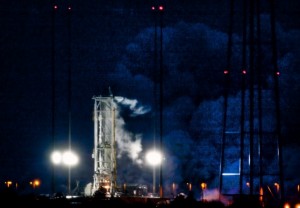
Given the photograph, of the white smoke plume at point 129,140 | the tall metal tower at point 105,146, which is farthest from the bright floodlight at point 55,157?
the white smoke plume at point 129,140

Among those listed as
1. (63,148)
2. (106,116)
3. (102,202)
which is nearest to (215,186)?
(63,148)

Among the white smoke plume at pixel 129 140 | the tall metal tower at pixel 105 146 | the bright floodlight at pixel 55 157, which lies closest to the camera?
the bright floodlight at pixel 55 157

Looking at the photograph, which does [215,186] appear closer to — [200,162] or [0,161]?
[200,162]

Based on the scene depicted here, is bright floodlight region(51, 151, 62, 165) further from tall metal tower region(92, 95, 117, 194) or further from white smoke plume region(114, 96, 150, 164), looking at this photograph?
white smoke plume region(114, 96, 150, 164)

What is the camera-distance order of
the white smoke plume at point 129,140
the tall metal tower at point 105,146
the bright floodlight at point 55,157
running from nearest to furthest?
the bright floodlight at point 55,157
the tall metal tower at point 105,146
the white smoke plume at point 129,140

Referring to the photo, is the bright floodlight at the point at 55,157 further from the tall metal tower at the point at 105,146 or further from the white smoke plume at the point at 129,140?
the white smoke plume at the point at 129,140

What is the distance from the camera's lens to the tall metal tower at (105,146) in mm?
38719

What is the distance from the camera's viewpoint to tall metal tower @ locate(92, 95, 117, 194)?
1524 inches

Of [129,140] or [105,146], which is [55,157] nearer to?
[105,146]

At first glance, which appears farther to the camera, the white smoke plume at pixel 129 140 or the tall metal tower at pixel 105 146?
the white smoke plume at pixel 129 140

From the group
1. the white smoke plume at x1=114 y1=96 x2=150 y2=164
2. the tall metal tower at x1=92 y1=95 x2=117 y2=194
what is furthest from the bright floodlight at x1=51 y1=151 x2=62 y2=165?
the white smoke plume at x1=114 y1=96 x2=150 y2=164

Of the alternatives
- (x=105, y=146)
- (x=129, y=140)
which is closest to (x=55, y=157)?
(x=105, y=146)

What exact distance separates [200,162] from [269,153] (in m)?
5.60

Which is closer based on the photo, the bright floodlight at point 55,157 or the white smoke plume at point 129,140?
the bright floodlight at point 55,157
